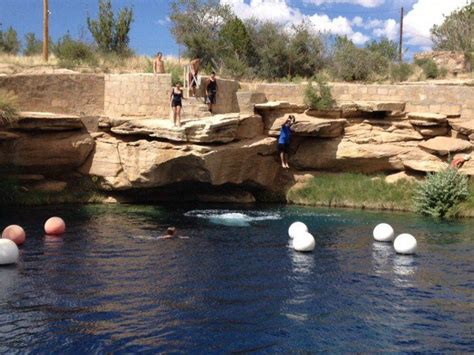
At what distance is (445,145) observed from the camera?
78.4ft

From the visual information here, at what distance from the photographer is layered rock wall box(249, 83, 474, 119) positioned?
25047mm

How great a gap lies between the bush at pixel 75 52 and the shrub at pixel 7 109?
7.98 meters

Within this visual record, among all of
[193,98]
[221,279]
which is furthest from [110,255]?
[193,98]

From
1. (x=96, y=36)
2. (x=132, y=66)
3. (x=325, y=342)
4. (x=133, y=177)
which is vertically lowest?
(x=325, y=342)

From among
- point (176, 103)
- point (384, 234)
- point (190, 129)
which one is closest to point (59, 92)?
point (176, 103)

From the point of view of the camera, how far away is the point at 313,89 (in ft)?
84.2

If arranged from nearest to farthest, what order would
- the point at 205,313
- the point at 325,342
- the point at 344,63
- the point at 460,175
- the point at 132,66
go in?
the point at 325,342
the point at 205,313
the point at 460,175
the point at 132,66
the point at 344,63

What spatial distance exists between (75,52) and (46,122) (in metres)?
9.81

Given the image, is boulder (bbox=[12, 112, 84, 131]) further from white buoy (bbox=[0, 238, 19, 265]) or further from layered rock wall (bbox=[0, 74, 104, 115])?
white buoy (bbox=[0, 238, 19, 265])

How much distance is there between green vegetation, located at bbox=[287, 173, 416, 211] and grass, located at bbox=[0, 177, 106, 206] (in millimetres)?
8118

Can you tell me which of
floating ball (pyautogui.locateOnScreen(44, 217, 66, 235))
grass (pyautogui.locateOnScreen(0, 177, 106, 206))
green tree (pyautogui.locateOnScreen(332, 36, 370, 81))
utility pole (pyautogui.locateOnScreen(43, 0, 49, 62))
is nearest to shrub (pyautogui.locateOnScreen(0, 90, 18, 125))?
grass (pyautogui.locateOnScreen(0, 177, 106, 206))

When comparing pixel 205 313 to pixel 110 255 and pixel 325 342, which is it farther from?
pixel 110 255

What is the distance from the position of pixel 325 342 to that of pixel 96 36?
3066 centimetres

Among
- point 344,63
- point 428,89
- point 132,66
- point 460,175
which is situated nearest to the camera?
point 460,175
